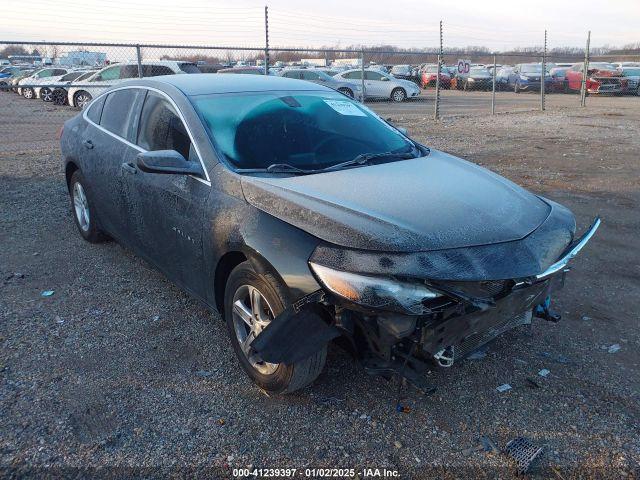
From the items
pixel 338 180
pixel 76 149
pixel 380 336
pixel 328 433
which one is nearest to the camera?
pixel 380 336

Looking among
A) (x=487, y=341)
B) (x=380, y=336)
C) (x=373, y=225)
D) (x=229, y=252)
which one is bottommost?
(x=487, y=341)

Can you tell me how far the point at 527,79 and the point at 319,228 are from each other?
1296 inches

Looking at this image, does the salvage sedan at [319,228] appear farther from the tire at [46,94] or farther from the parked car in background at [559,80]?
the parked car in background at [559,80]

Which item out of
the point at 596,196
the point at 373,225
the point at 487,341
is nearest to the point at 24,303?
the point at 373,225

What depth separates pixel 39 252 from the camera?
539 centimetres

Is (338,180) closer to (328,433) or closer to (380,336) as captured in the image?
(380,336)

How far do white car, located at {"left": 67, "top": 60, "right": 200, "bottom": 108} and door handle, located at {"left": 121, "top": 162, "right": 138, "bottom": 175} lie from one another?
13.0 metres

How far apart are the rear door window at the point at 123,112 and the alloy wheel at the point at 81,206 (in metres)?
0.84

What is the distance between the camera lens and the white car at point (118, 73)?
16875 millimetres

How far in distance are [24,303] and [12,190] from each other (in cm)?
429

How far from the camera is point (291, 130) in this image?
3.88m

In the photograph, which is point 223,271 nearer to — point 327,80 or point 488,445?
point 488,445

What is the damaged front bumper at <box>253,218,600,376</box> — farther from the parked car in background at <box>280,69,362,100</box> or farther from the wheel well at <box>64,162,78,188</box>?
the parked car in background at <box>280,69,362,100</box>

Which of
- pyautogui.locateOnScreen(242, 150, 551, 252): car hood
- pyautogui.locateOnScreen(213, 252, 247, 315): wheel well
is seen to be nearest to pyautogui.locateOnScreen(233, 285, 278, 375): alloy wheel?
pyautogui.locateOnScreen(213, 252, 247, 315): wheel well
